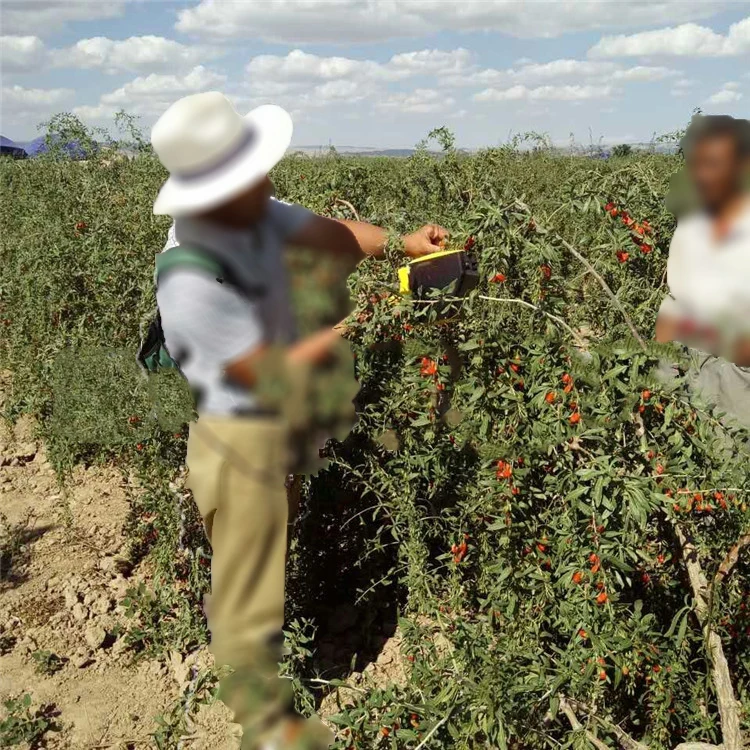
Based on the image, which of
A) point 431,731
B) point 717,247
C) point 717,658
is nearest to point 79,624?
point 431,731

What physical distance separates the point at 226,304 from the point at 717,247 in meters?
0.80

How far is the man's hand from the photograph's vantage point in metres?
2.01

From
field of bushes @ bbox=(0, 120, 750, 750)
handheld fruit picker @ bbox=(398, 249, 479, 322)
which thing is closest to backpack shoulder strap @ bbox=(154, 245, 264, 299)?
field of bushes @ bbox=(0, 120, 750, 750)

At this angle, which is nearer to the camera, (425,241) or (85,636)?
(425,241)

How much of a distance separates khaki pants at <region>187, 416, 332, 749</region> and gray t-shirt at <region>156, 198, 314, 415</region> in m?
0.10

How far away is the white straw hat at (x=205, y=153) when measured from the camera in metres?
0.97

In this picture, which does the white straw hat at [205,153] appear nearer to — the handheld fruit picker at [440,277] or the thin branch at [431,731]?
the handheld fruit picker at [440,277]

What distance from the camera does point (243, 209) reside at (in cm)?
98

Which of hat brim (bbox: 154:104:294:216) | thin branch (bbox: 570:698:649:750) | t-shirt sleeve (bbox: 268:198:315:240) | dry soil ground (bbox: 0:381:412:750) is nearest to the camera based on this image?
hat brim (bbox: 154:104:294:216)

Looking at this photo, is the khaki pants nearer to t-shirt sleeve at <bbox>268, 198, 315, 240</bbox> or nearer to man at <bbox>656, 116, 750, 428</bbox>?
t-shirt sleeve at <bbox>268, 198, 315, 240</bbox>

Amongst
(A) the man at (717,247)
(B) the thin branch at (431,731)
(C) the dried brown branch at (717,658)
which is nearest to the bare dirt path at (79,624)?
(B) the thin branch at (431,731)

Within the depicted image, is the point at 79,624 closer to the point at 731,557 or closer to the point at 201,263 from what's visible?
the point at 731,557

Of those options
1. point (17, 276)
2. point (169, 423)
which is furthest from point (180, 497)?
point (17, 276)

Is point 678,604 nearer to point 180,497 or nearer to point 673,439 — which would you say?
point 673,439
